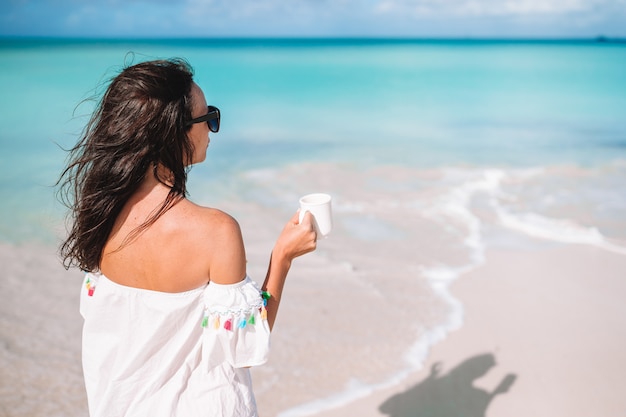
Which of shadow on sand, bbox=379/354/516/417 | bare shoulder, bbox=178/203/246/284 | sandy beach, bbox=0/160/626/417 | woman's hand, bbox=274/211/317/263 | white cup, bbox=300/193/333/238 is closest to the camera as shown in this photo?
bare shoulder, bbox=178/203/246/284

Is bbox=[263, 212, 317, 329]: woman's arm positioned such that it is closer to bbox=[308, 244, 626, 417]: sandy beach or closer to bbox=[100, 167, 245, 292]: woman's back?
bbox=[100, 167, 245, 292]: woman's back

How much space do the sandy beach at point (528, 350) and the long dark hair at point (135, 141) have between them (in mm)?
2113

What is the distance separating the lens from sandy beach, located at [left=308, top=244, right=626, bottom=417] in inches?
125

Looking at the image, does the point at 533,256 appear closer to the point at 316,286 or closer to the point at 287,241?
the point at 316,286

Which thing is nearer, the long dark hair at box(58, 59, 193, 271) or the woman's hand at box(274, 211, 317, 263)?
the long dark hair at box(58, 59, 193, 271)

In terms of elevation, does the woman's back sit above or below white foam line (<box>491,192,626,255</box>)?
above

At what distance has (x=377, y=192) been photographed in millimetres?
6926

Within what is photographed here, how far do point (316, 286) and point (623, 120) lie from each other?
11633 mm

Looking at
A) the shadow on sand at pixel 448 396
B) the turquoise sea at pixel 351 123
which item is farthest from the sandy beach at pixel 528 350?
the turquoise sea at pixel 351 123

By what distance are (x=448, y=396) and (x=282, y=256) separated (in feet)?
6.92

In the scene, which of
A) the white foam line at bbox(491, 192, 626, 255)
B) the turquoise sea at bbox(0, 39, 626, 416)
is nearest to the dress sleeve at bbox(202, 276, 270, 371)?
the turquoise sea at bbox(0, 39, 626, 416)

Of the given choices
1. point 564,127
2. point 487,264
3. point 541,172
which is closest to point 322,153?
point 541,172

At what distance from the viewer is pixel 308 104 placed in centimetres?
1569

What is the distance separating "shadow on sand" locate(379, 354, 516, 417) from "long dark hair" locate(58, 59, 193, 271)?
2.21 m
